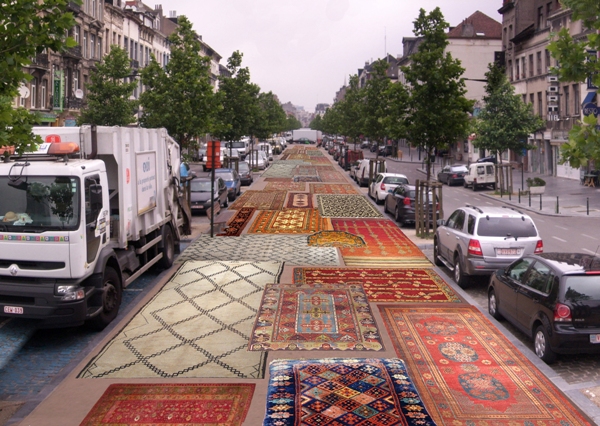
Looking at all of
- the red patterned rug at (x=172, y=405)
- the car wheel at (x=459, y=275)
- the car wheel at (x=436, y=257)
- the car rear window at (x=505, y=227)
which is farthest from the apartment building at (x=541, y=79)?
the red patterned rug at (x=172, y=405)

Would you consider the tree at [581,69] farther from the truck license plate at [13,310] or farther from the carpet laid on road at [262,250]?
the carpet laid on road at [262,250]

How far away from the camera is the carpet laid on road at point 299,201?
32047 mm

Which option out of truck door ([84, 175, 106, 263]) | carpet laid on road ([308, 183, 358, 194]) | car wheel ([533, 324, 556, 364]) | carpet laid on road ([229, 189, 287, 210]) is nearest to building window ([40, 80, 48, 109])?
carpet laid on road ([229, 189, 287, 210])

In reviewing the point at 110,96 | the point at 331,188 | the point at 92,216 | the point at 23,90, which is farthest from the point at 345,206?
the point at 92,216

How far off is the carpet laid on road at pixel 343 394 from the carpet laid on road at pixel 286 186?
3202 cm

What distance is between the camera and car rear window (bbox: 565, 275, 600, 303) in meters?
9.34

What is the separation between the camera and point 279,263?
17.3 meters

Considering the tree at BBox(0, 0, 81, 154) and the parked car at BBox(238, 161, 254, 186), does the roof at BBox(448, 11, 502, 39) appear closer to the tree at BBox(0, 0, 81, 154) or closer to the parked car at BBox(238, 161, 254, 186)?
the parked car at BBox(238, 161, 254, 186)

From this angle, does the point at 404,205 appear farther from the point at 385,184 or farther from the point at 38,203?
the point at 38,203

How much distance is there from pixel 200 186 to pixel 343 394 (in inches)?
891

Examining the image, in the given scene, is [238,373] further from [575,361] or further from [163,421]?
[575,361]

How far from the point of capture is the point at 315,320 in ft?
38.4

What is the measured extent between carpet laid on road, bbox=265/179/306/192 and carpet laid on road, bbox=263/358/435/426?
32019 millimetres

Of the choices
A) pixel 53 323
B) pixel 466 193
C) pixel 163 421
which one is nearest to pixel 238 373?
pixel 163 421
